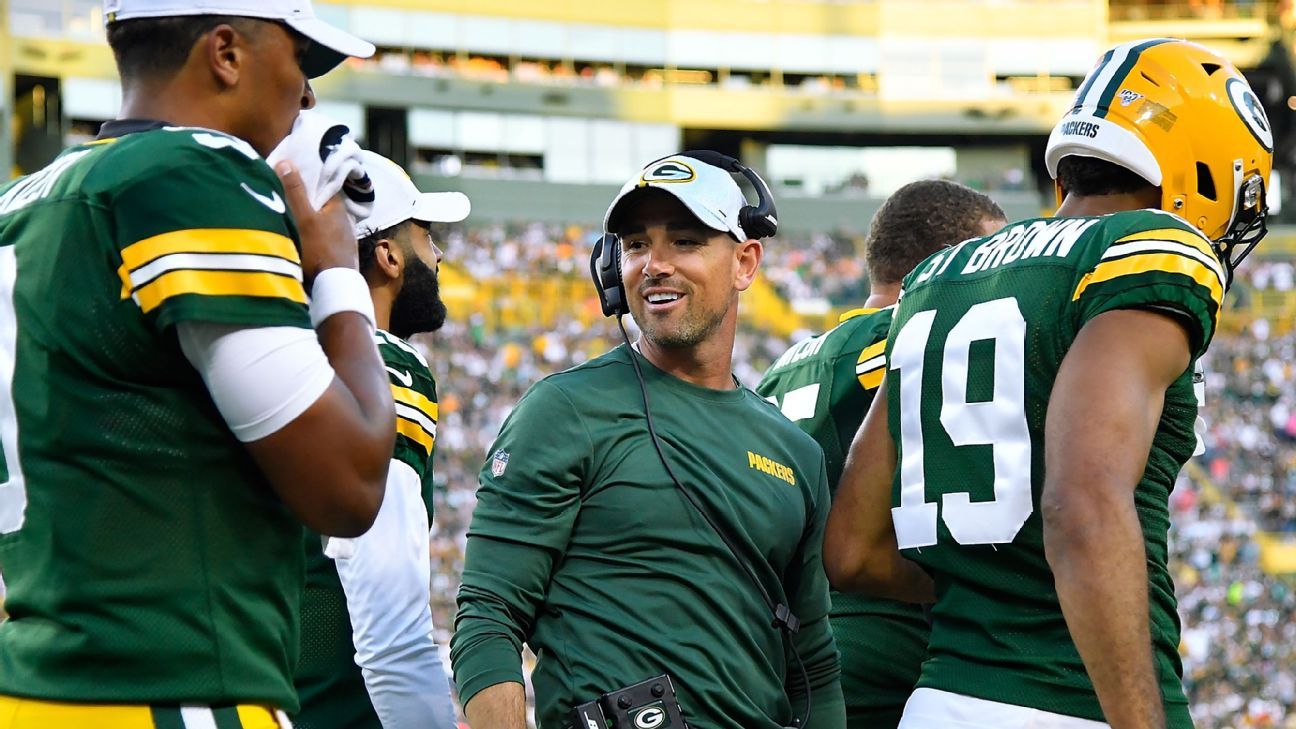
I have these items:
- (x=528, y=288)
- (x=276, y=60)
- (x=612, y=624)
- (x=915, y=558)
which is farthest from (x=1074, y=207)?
(x=528, y=288)

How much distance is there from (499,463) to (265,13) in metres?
1.23

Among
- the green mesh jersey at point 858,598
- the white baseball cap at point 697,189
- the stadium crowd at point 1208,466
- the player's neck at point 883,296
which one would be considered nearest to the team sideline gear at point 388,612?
the white baseball cap at point 697,189

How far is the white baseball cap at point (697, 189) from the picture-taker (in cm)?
348

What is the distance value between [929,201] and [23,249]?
3068mm

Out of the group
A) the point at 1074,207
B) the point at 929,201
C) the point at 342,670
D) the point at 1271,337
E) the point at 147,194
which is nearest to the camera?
the point at 147,194

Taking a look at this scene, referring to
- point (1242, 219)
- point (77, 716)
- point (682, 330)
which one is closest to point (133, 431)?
point (77, 716)

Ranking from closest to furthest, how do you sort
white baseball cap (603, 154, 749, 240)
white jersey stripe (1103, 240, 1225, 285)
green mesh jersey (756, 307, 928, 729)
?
white jersey stripe (1103, 240, 1225, 285) < white baseball cap (603, 154, 749, 240) < green mesh jersey (756, 307, 928, 729)

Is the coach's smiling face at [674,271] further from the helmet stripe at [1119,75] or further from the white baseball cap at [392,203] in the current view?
the helmet stripe at [1119,75]

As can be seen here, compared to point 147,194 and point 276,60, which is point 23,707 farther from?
point 276,60

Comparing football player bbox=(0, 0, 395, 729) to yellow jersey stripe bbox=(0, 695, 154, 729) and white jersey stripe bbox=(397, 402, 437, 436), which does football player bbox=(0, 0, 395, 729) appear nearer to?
yellow jersey stripe bbox=(0, 695, 154, 729)

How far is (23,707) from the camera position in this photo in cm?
209

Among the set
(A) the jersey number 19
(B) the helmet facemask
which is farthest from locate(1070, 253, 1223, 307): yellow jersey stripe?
(B) the helmet facemask

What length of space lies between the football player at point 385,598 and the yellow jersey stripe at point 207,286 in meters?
0.95

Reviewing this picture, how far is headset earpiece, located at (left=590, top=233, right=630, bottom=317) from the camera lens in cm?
363
